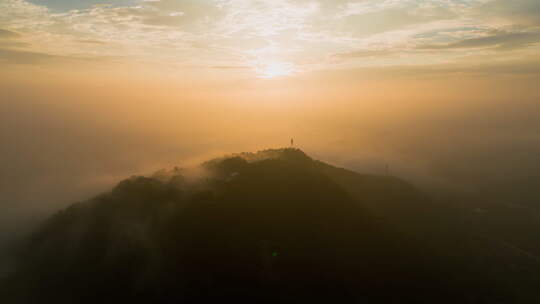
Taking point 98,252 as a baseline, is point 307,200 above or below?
above

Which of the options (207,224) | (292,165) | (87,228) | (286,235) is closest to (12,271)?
(87,228)

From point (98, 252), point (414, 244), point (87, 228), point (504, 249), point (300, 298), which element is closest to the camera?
point (300, 298)

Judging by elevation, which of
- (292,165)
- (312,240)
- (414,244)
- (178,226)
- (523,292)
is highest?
(292,165)

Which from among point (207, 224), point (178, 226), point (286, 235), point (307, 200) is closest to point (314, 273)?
point (286, 235)

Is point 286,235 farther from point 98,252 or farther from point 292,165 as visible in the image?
point 98,252

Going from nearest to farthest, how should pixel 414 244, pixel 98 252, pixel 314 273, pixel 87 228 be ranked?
1. pixel 314 273
2. pixel 98 252
3. pixel 87 228
4. pixel 414 244

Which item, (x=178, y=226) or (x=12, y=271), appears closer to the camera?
(x=12, y=271)
